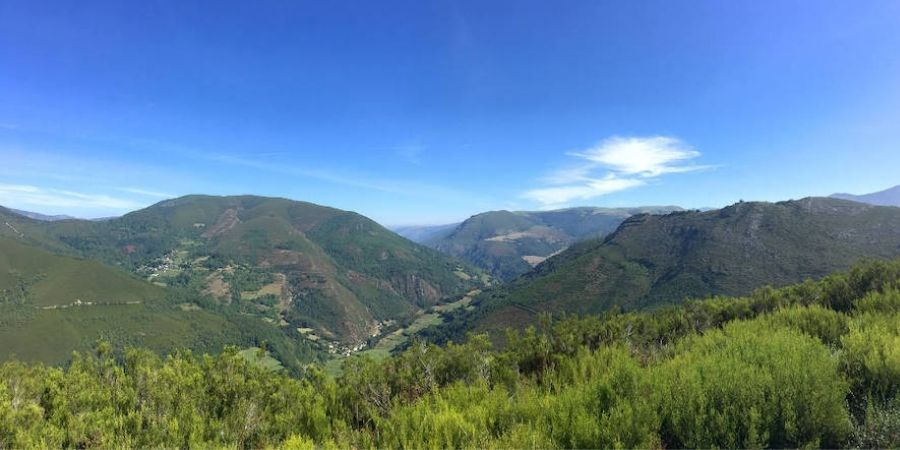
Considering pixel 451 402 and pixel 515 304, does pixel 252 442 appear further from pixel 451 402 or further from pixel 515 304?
pixel 515 304

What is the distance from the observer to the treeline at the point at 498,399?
808cm

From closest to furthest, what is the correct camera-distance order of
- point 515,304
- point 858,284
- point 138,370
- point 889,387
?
1. point 889,387
2. point 138,370
3. point 858,284
4. point 515,304

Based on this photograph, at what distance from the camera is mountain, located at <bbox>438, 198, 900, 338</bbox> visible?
133375 mm

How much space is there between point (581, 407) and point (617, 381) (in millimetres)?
1739

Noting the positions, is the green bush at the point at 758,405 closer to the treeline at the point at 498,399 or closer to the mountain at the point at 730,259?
the treeline at the point at 498,399

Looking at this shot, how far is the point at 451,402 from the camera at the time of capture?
1051cm

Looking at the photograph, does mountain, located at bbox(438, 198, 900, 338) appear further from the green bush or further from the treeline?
the green bush

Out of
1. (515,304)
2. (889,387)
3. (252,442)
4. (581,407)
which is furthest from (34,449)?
(515,304)

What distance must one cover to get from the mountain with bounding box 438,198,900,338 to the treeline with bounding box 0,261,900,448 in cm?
14497

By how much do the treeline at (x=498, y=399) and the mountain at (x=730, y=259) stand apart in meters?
145

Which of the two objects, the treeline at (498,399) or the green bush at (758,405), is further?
the treeline at (498,399)

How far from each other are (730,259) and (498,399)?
177 m

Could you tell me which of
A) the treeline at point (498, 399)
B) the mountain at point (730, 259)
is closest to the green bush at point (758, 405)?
the treeline at point (498, 399)

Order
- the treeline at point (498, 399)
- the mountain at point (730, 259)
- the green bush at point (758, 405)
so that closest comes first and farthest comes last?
the green bush at point (758, 405) → the treeline at point (498, 399) → the mountain at point (730, 259)
